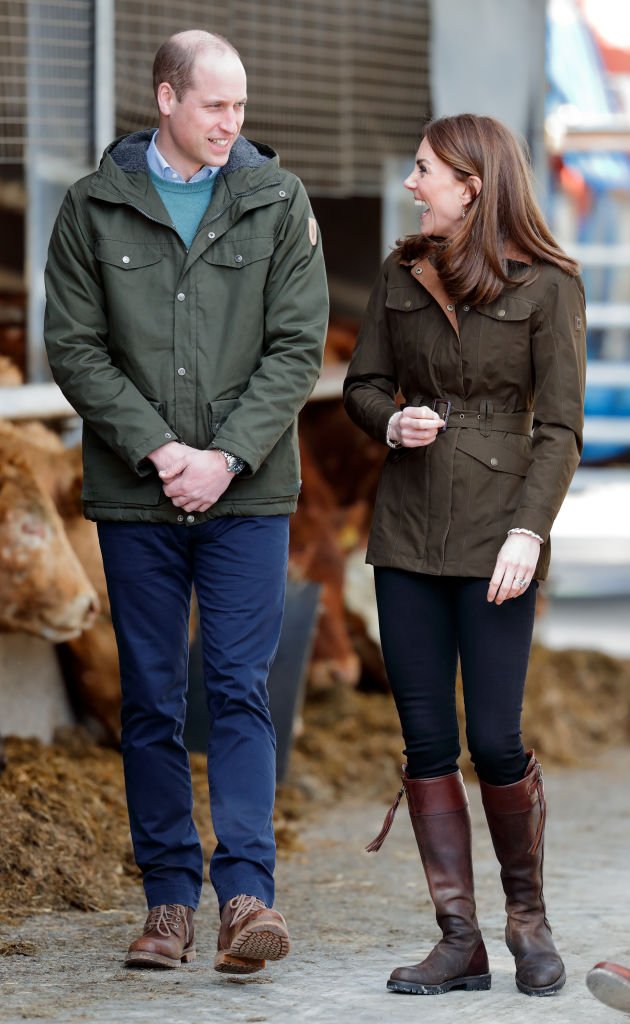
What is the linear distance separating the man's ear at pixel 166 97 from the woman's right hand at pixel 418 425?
31.9 inches

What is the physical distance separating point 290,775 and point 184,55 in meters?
3.18

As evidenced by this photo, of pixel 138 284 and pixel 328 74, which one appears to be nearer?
pixel 138 284

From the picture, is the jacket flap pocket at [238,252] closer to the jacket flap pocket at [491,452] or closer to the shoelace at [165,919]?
the jacket flap pocket at [491,452]

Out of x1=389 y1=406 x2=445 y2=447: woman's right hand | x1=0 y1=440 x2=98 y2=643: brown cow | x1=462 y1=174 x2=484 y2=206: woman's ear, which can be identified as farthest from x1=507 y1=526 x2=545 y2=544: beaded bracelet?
x1=0 y1=440 x2=98 y2=643: brown cow

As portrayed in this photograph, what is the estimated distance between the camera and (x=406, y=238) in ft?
11.9

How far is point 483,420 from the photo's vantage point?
11.5 feet

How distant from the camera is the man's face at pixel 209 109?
3.53 meters

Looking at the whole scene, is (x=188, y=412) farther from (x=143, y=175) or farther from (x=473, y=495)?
(x=473, y=495)

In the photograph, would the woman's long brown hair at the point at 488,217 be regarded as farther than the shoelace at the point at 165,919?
No

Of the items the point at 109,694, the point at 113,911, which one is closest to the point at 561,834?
the point at 109,694

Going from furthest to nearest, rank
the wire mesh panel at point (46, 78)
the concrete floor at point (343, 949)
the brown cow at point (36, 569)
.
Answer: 1. the wire mesh panel at point (46, 78)
2. the brown cow at point (36, 569)
3. the concrete floor at point (343, 949)

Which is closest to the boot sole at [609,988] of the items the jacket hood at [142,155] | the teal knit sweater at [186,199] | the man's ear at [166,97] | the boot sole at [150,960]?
the boot sole at [150,960]

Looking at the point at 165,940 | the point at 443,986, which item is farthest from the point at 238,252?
the point at 443,986

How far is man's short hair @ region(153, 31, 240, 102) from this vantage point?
3543mm
